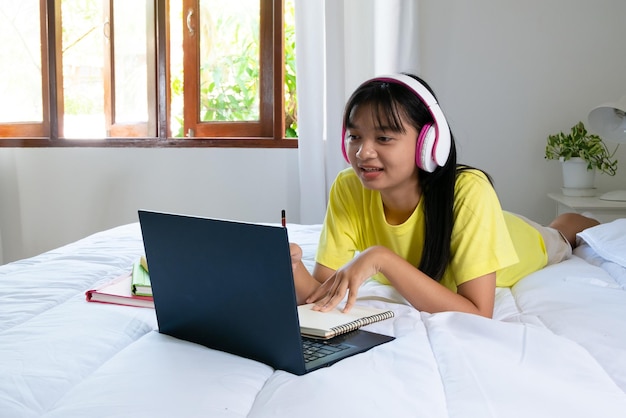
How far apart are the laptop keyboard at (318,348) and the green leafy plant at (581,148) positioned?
5.81 feet

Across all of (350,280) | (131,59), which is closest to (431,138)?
(350,280)

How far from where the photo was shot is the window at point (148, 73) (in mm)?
3121

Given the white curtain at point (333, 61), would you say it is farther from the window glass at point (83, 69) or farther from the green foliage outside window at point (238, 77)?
the window glass at point (83, 69)

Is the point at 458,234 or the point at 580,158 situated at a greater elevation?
→ the point at 580,158

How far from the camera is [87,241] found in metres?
1.93

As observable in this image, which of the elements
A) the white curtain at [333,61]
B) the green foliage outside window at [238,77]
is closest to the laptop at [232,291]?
the white curtain at [333,61]

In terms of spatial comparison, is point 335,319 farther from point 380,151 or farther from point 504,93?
point 504,93

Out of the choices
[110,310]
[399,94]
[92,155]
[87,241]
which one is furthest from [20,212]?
[399,94]

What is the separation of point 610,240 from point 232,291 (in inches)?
41.2

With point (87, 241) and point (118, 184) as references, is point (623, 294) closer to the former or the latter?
point (87, 241)

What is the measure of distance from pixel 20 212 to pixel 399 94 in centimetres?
279

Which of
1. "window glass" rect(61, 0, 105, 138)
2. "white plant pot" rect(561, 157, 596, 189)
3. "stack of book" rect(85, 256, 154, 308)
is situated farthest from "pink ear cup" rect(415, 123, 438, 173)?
"window glass" rect(61, 0, 105, 138)

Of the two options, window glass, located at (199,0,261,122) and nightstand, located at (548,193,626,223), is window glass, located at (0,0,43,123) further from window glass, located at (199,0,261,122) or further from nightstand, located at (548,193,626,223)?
nightstand, located at (548,193,626,223)

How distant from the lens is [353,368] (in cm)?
89
